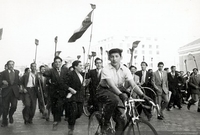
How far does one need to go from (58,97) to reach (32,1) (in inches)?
136

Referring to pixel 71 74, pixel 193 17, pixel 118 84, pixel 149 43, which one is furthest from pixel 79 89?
pixel 149 43

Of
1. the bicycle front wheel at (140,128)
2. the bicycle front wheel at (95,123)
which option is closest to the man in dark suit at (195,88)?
the bicycle front wheel at (95,123)

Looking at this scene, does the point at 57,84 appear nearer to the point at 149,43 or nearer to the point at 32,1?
the point at 32,1

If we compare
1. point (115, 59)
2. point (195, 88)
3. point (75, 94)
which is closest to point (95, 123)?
point (115, 59)

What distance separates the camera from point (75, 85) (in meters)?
5.89

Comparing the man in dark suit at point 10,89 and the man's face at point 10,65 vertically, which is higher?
the man's face at point 10,65

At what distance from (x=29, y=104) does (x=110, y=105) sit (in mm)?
4155

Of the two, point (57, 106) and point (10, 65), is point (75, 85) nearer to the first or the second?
point (57, 106)

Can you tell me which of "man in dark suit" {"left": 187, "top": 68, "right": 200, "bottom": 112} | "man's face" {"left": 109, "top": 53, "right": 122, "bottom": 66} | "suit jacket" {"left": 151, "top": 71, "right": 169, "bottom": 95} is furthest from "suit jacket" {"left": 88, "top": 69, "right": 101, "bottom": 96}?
"man in dark suit" {"left": 187, "top": 68, "right": 200, "bottom": 112}

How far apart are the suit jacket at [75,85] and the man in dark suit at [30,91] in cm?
194

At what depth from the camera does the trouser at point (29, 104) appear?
23.2ft

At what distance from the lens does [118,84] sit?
3.92 metres

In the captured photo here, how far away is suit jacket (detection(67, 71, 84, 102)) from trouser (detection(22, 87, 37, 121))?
1890 mm

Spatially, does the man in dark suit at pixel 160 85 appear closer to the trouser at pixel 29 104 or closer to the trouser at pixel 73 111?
the trouser at pixel 73 111
